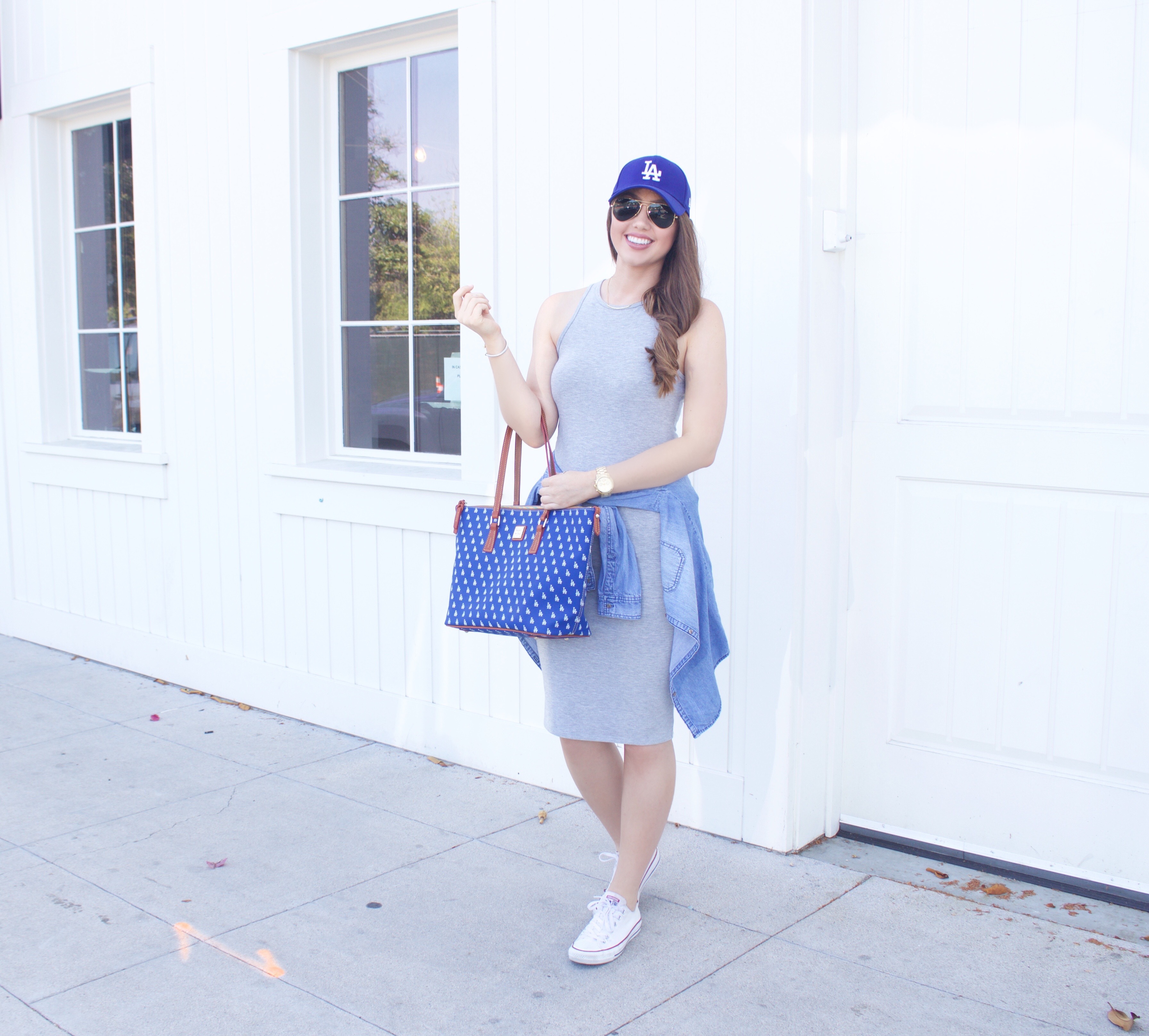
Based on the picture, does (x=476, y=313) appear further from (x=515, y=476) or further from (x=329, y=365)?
(x=329, y=365)

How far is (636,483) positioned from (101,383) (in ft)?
13.9

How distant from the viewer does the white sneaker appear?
2.70m

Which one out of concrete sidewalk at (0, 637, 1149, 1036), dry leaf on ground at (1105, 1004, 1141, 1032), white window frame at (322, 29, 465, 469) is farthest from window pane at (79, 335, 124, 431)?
dry leaf on ground at (1105, 1004, 1141, 1032)

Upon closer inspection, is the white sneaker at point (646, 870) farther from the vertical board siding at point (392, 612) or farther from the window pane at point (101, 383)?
the window pane at point (101, 383)

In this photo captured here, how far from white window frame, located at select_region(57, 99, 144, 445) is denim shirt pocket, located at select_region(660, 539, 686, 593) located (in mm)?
3903

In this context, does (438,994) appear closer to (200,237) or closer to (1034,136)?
(1034,136)

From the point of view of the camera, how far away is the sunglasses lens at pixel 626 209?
2.49 m

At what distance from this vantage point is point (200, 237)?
479 centimetres

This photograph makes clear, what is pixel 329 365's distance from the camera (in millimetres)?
4574

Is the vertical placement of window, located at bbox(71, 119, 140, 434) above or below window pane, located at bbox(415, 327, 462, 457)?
above

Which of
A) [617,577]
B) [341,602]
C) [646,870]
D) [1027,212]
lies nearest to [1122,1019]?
[646,870]

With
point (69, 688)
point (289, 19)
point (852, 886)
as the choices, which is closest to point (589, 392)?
point (852, 886)

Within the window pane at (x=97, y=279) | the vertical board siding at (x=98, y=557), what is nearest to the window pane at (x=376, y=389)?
the vertical board siding at (x=98, y=557)

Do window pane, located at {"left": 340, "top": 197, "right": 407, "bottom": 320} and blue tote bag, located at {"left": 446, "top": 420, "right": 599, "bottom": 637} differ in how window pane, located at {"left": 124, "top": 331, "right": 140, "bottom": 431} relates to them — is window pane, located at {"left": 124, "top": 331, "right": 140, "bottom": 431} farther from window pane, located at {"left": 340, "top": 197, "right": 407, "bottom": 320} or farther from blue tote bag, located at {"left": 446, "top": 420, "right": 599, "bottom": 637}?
blue tote bag, located at {"left": 446, "top": 420, "right": 599, "bottom": 637}
